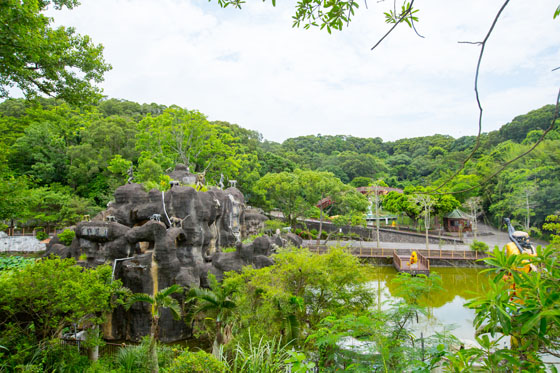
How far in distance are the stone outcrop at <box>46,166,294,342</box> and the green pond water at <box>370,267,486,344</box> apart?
5.62 m

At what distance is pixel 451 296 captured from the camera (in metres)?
14.8

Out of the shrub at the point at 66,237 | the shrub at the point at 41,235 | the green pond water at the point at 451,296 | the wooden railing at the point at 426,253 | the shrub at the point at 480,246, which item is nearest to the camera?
the green pond water at the point at 451,296

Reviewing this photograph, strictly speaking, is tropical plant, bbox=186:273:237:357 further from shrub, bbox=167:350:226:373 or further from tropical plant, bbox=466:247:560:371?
tropical plant, bbox=466:247:560:371

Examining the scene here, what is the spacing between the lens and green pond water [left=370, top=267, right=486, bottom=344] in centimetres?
1023

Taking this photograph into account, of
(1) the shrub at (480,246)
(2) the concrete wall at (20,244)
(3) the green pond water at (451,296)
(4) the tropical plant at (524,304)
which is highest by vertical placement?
(4) the tropical plant at (524,304)

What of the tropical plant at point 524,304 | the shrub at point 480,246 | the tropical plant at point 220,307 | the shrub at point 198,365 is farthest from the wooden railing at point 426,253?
the tropical plant at point 524,304

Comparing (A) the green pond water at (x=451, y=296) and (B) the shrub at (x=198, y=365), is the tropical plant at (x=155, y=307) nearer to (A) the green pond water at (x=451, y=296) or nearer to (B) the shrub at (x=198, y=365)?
(B) the shrub at (x=198, y=365)

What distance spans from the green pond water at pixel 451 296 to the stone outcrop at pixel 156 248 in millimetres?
5621

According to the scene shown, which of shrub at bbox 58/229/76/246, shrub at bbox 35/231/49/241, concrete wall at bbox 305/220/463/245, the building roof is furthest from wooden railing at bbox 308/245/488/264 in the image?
shrub at bbox 35/231/49/241

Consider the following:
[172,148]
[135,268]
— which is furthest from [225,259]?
[172,148]

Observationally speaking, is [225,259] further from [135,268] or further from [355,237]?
[355,237]

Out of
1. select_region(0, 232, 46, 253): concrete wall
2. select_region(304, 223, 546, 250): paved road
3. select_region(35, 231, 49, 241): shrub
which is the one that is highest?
select_region(35, 231, 49, 241): shrub

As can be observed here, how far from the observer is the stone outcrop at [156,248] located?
410 inches

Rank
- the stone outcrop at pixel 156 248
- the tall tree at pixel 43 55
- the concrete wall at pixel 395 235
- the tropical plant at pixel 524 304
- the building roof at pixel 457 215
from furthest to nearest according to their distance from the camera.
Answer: the building roof at pixel 457 215, the concrete wall at pixel 395 235, the stone outcrop at pixel 156 248, the tall tree at pixel 43 55, the tropical plant at pixel 524 304
